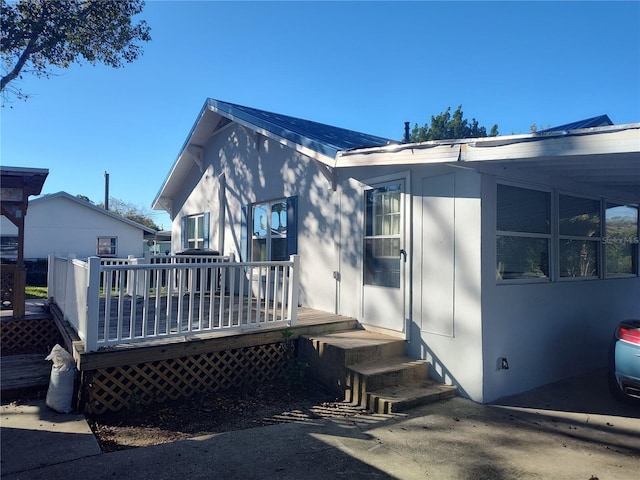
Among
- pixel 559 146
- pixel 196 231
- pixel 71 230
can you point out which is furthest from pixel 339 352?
pixel 71 230

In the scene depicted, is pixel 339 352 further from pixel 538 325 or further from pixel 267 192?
pixel 267 192

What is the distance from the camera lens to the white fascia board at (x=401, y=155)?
166 inches

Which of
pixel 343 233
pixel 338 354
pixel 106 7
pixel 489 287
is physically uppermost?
pixel 106 7

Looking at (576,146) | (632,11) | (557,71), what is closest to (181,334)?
(576,146)

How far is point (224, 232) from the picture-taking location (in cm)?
980

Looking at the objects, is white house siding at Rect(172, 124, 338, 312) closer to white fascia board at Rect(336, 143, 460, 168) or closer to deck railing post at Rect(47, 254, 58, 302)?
white fascia board at Rect(336, 143, 460, 168)

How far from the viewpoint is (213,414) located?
446 cm

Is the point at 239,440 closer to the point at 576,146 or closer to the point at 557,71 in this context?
the point at 576,146

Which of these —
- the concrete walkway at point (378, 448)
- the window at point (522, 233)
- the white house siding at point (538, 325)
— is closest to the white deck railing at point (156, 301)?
the concrete walkway at point (378, 448)

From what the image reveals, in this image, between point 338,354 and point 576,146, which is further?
point 338,354

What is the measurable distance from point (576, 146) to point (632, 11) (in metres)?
4.95

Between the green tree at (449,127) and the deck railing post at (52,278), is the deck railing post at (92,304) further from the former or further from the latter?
the green tree at (449,127)

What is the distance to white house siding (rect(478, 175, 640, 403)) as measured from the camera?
4547 millimetres

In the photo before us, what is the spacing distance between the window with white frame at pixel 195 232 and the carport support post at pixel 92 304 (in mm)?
6808
